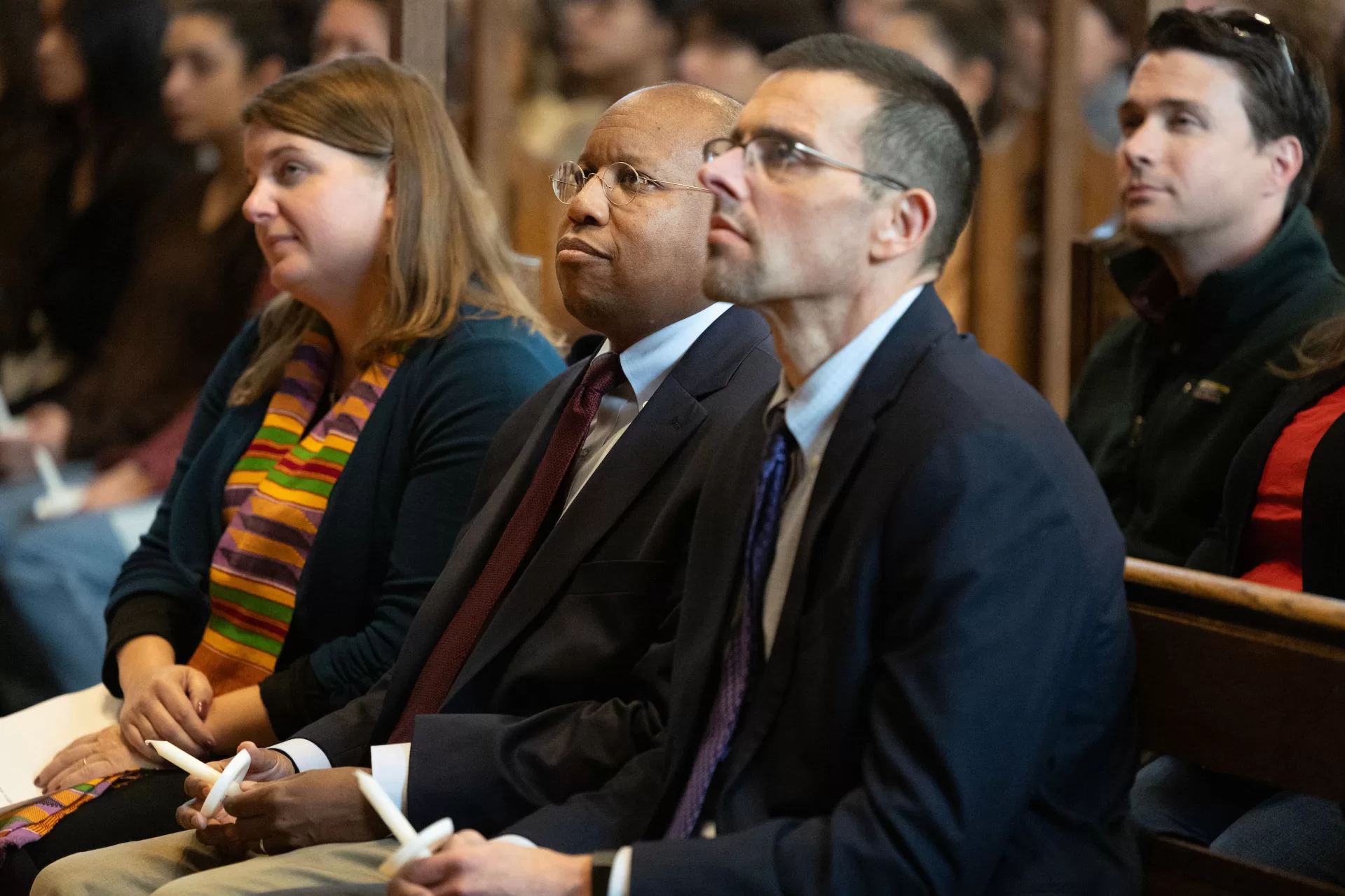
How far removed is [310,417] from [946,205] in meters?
1.20

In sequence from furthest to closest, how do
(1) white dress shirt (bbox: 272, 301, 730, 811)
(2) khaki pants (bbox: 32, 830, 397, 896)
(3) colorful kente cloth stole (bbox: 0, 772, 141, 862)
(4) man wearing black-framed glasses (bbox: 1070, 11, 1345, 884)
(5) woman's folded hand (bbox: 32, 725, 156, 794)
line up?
(4) man wearing black-framed glasses (bbox: 1070, 11, 1345, 884)
(5) woman's folded hand (bbox: 32, 725, 156, 794)
(3) colorful kente cloth stole (bbox: 0, 772, 141, 862)
(1) white dress shirt (bbox: 272, 301, 730, 811)
(2) khaki pants (bbox: 32, 830, 397, 896)

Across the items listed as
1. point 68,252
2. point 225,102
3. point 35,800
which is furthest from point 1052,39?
point 35,800

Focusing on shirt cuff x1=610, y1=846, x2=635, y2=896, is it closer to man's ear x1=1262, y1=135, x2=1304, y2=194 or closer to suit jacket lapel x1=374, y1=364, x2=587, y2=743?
suit jacket lapel x1=374, y1=364, x2=587, y2=743

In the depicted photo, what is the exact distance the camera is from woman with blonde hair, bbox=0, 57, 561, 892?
1958 mm

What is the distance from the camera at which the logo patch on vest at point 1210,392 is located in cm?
222

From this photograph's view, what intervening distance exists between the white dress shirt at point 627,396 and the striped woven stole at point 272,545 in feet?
1.16

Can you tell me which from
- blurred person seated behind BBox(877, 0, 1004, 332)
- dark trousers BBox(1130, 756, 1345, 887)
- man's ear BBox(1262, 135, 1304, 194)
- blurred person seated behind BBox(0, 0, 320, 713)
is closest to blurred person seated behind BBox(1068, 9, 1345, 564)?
man's ear BBox(1262, 135, 1304, 194)

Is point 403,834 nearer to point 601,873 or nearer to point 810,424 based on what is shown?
point 601,873

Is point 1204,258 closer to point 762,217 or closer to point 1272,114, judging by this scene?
point 1272,114

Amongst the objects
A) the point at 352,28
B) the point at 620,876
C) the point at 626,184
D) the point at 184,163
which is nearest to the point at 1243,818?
the point at 620,876

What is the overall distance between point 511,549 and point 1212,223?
128cm

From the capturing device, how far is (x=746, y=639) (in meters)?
1.33

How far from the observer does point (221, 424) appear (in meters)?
2.30

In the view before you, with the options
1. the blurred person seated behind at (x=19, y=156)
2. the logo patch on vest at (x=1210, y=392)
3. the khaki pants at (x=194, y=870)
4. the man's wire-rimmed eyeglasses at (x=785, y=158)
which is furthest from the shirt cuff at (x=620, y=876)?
the blurred person seated behind at (x=19, y=156)
